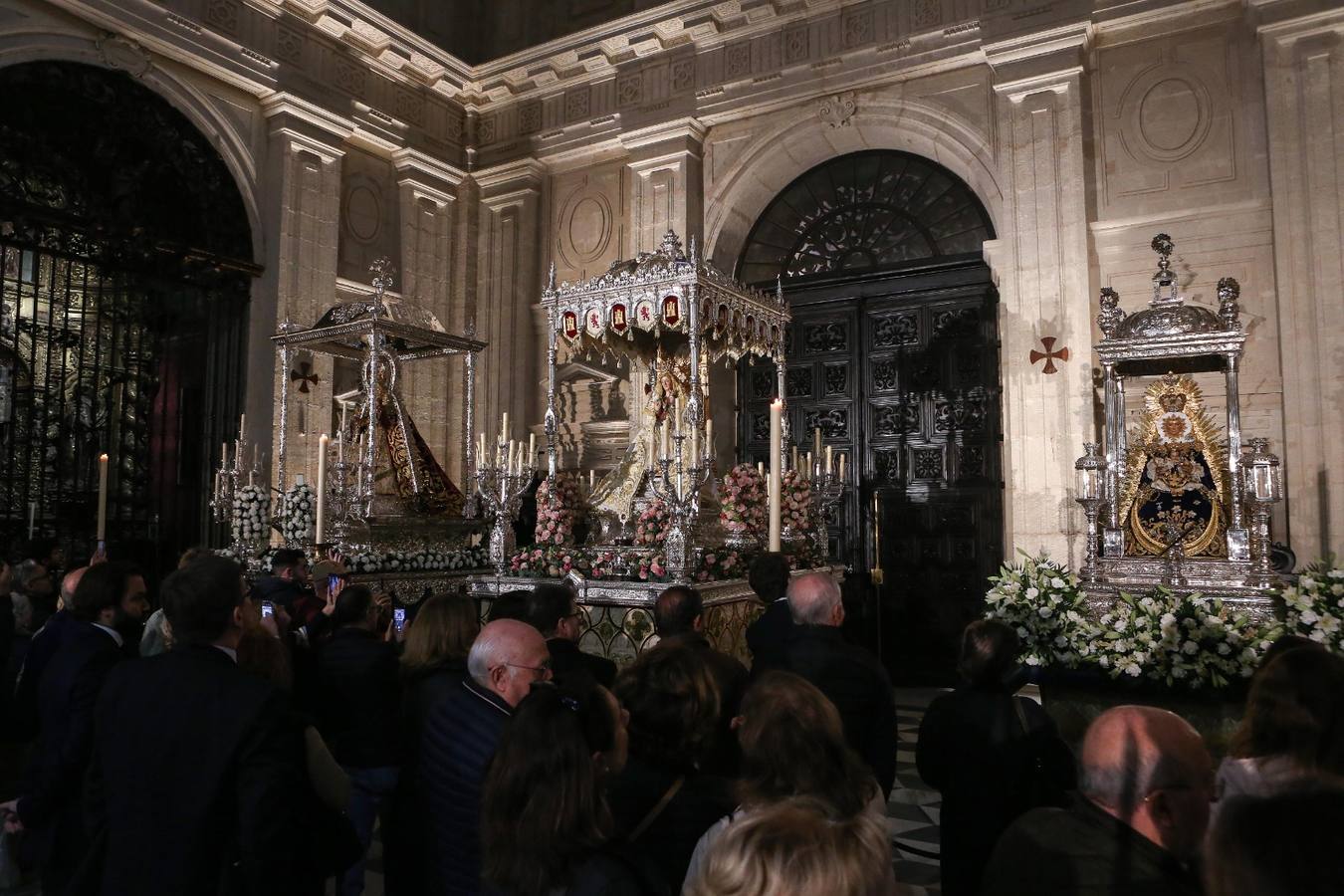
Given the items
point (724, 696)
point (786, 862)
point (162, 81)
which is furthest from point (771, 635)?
point (162, 81)

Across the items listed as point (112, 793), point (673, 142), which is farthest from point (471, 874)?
point (673, 142)

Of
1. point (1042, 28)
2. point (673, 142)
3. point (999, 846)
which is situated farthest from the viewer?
point (673, 142)

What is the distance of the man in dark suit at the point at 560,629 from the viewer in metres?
3.41

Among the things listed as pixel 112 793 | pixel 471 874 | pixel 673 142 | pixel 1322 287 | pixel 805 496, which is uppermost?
pixel 673 142

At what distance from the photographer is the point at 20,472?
8516 millimetres

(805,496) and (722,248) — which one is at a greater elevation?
(722,248)

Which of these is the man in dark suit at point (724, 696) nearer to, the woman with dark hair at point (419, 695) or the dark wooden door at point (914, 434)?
the woman with dark hair at point (419, 695)

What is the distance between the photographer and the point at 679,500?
7027 mm

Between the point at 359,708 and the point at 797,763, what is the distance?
2.28 m

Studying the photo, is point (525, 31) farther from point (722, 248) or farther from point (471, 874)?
point (471, 874)

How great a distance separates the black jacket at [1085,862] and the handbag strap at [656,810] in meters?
0.71

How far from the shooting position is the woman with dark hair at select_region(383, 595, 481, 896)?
274 cm

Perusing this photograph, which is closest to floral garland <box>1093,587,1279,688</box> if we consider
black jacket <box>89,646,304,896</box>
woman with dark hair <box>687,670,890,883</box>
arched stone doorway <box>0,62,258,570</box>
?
woman with dark hair <box>687,670,890,883</box>

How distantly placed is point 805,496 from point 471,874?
6037mm
